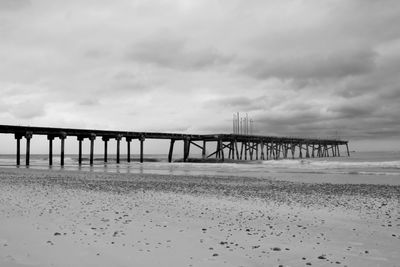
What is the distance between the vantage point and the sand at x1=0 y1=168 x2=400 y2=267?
16.7 ft

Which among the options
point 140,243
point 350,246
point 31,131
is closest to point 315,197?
point 350,246

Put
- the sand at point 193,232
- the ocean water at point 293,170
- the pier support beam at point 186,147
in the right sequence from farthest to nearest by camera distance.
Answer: the pier support beam at point 186,147 < the ocean water at point 293,170 < the sand at point 193,232

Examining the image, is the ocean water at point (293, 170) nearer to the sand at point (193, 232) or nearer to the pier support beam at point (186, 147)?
the pier support beam at point (186, 147)

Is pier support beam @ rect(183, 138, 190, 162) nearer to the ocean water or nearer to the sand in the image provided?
the ocean water

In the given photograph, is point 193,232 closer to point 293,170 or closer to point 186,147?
point 293,170

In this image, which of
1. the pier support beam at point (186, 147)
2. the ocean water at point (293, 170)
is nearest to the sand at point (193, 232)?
A: the ocean water at point (293, 170)

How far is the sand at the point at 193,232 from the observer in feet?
16.7

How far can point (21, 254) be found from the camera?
16.3 ft

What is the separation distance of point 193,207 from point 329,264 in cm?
541

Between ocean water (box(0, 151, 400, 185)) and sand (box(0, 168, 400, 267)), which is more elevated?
sand (box(0, 168, 400, 267))

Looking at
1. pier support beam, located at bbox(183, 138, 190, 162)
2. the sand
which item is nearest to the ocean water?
pier support beam, located at bbox(183, 138, 190, 162)

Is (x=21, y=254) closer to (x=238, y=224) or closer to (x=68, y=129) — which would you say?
(x=238, y=224)

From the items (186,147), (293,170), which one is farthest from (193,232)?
(186,147)

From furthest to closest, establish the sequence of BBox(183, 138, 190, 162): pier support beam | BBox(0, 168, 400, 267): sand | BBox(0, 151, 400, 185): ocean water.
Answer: BBox(183, 138, 190, 162): pier support beam, BBox(0, 151, 400, 185): ocean water, BBox(0, 168, 400, 267): sand
